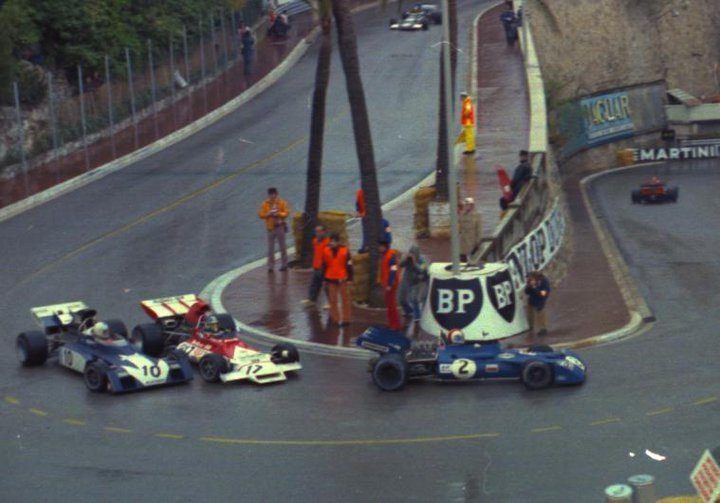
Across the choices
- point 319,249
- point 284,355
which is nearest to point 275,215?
point 319,249

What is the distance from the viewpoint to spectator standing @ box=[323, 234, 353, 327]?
79.1 feet

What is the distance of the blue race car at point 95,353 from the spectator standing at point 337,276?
12.8ft

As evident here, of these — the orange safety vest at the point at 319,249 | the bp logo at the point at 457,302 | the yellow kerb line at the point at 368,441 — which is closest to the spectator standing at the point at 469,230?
the orange safety vest at the point at 319,249

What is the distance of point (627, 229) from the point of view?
42125 millimetres

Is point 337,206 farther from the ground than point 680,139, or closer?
farther from the ground

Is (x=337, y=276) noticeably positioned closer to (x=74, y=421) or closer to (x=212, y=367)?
(x=212, y=367)

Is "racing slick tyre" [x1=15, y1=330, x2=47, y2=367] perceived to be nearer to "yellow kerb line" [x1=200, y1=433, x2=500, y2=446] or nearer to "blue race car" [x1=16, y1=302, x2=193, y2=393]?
"blue race car" [x1=16, y1=302, x2=193, y2=393]

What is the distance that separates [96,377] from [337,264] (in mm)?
5432

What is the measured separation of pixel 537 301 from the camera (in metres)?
23.6

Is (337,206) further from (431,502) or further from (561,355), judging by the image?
(431,502)

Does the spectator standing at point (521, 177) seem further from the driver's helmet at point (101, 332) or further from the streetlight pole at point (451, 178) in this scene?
the driver's helmet at point (101, 332)

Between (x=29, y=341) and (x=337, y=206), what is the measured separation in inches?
568

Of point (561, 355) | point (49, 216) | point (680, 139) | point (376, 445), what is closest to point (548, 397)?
point (561, 355)

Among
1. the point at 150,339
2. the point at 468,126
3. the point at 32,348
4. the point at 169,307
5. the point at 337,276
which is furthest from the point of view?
the point at 468,126
